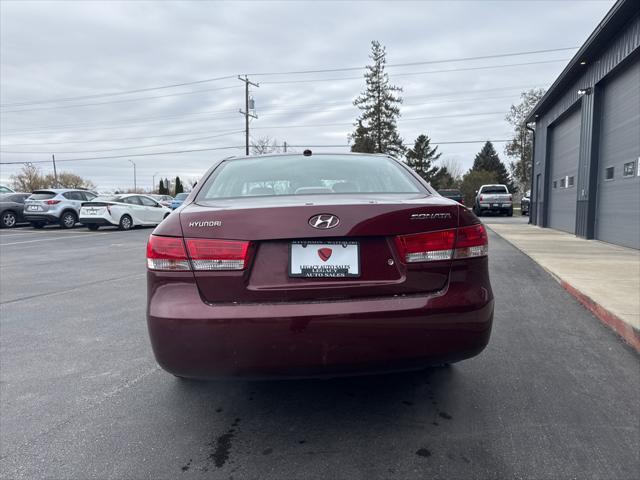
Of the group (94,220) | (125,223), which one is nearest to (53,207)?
(94,220)

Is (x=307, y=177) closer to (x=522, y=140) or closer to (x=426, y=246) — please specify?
(x=426, y=246)

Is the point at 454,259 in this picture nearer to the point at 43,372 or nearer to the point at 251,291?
the point at 251,291

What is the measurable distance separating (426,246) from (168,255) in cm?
127

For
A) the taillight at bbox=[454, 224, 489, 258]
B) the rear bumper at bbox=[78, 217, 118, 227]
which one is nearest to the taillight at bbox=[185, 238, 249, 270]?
the taillight at bbox=[454, 224, 489, 258]

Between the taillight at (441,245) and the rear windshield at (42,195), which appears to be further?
the rear windshield at (42,195)

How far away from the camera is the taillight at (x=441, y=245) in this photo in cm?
220

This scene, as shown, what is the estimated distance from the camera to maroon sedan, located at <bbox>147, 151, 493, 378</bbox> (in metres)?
2.11

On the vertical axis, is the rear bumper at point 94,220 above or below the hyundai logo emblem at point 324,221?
below

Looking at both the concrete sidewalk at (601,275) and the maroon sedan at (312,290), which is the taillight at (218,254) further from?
the concrete sidewalk at (601,275)

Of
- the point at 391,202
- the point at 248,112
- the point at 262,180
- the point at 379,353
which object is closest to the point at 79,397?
the point at 262,180

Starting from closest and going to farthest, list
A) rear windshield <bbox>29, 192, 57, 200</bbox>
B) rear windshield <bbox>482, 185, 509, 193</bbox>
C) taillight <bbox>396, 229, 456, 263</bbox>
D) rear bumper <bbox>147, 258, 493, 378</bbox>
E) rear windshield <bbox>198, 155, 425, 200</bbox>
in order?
1. rear bumper <bbox>147, 258, 493, 378</bbox>
2. taillight <bbox>396, 229, 456, 263</bbox>
3. rear windshield <bbox>198, 155, 425, 200</bbox>
4. rear windshield <bbox>29, 192, 57, 200</bbox>
5. rear windshield <bbox>482, 185, 509, 193</bbox>

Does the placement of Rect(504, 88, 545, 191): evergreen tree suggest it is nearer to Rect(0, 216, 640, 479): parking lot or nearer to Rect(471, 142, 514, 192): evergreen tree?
Rect(471, 142, 514, 192): evergreen tree

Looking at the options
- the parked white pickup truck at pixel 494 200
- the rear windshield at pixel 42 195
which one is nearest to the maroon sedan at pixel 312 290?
the rear windshield at pixel 42 195

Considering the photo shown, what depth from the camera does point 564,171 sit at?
53.8 feet
